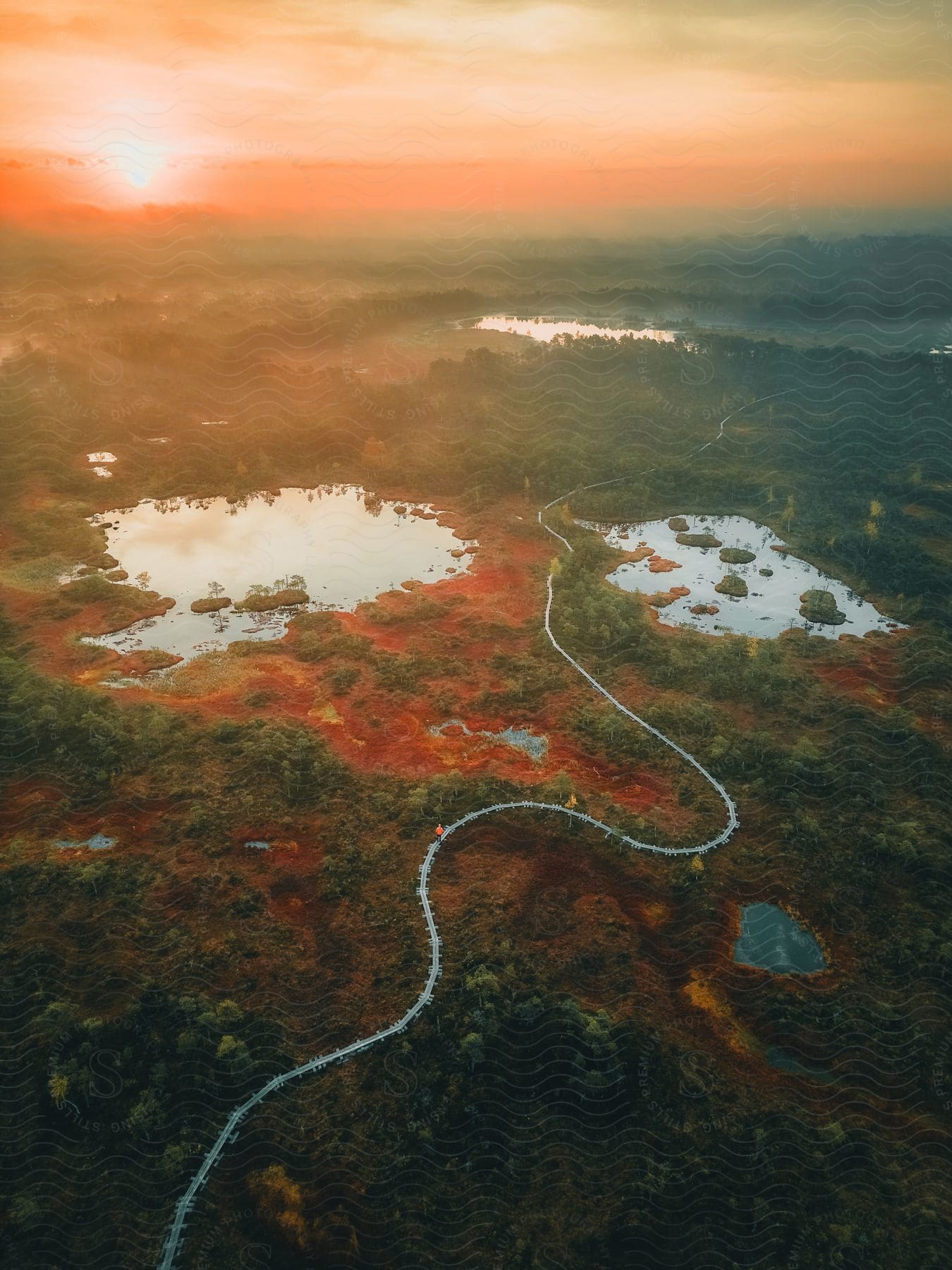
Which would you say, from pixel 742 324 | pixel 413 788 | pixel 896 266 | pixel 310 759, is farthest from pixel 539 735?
pixel 896 266

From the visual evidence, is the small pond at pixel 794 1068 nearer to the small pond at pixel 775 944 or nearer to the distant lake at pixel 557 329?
the small pond at pixel 775 944

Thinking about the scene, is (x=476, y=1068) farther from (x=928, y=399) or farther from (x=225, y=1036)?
(x=928, y=399)

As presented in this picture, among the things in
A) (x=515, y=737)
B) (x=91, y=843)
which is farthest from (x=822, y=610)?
(x=91, y=843)

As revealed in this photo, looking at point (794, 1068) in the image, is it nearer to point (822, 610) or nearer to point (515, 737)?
point (515, 737)

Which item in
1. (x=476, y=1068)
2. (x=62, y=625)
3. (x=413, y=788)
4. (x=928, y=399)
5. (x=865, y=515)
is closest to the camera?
(x=476, y=1068)

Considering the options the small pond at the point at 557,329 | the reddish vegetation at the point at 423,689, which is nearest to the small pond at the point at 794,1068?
the reddish vegetation at the point at 423,689

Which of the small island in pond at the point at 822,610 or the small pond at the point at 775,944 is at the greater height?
the small island in pond at the point at 822,610

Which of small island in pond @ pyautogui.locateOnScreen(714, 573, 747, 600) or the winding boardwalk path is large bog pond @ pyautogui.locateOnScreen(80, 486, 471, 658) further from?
small island in pond @ pyautogui.locateOnScreen(714, 573, 747, 600)
